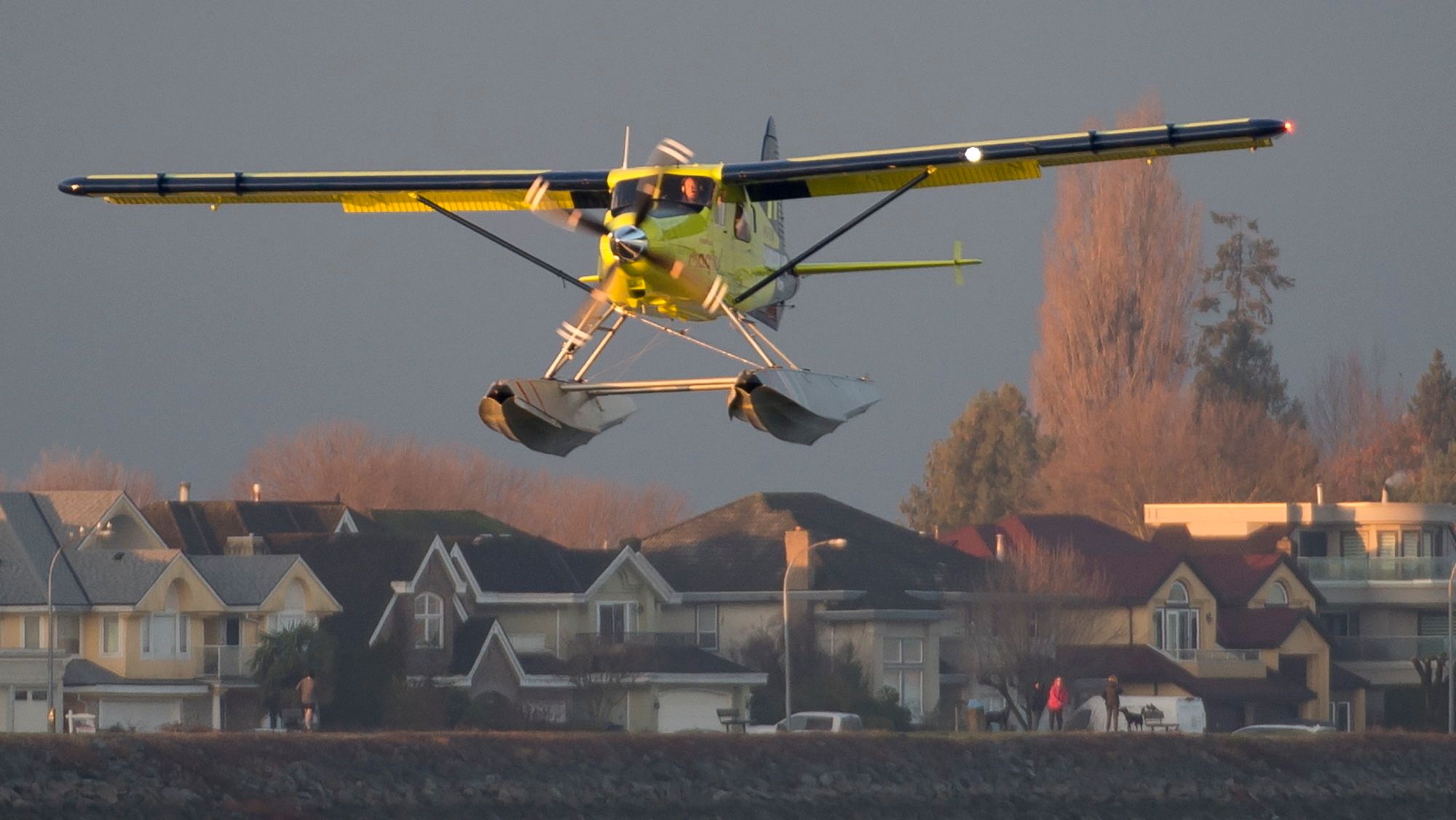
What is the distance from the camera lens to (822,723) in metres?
50.6

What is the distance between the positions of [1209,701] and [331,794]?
33268 mm

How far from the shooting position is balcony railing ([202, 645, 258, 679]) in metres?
54.1

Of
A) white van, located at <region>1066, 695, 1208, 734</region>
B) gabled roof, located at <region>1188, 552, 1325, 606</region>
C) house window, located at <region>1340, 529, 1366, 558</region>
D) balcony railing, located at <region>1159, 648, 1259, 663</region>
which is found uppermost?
house window, located at <region>1340, 529, 1366, 558</region>

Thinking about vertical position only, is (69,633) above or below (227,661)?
above

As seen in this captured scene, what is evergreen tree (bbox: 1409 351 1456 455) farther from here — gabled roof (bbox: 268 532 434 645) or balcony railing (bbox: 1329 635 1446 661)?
gabled roof (bbox: 268 532 434 645)

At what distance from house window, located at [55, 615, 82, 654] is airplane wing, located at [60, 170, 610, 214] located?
92.5 ft

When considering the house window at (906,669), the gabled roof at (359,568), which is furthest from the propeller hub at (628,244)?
the house window at (906,669)

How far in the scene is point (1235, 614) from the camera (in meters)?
69.7

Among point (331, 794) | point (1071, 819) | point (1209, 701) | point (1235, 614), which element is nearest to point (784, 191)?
point (331, 794)

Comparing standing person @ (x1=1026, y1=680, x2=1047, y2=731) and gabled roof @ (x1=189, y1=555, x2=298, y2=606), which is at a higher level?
gabled roof @ (x1=189, y1=555, x2=298, y2=606)

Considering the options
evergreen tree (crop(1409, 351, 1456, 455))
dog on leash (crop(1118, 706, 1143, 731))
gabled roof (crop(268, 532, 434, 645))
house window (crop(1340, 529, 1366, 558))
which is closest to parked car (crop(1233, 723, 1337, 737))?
dog on leash (crop(1118, 706, 1143, 731))

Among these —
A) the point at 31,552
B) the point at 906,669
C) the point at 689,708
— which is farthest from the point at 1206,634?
the point at 31,552

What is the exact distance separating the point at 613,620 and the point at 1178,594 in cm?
1828

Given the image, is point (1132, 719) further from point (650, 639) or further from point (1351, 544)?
point (1351, 544)
